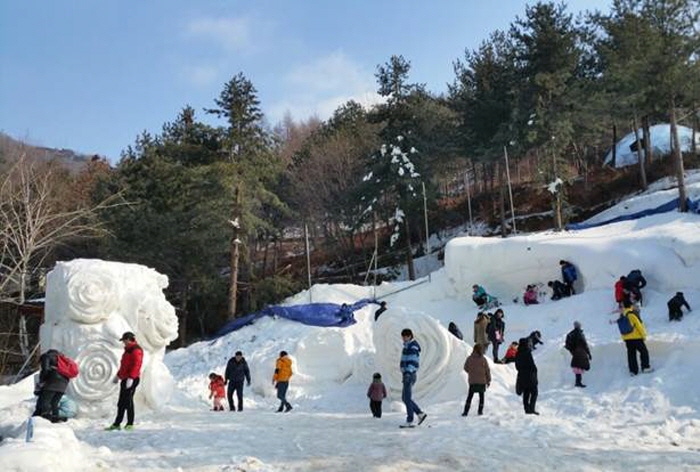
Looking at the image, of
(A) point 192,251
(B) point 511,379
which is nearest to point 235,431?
(B) point 511,379

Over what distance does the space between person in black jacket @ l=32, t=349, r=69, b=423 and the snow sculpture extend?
5.38ft

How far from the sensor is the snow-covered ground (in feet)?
24.3

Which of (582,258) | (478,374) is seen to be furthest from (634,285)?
(478,374)

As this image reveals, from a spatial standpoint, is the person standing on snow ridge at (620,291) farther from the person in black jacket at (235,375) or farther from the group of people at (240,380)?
the person in black jacket at (235,375)

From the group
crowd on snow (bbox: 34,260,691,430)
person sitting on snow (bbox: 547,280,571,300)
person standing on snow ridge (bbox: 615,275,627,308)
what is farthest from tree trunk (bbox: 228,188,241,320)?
person standing on snow ridge (bbox: 615,275,627,308)

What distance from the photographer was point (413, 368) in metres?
10.1

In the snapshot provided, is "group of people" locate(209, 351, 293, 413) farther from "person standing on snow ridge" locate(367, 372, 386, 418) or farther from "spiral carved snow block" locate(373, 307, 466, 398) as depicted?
"person standing on snow ridge" locate(367, 372, 386, 418)

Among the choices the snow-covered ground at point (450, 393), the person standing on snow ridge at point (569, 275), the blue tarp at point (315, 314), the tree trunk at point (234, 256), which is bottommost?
the snow-covered ground at point (450, 393)

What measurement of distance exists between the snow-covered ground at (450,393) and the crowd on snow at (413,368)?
0.37 meters

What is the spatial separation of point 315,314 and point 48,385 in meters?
13.0

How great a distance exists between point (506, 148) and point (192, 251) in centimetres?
1632

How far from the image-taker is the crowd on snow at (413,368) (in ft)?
32.4

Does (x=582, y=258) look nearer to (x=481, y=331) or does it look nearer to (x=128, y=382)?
(x=481, y=331)

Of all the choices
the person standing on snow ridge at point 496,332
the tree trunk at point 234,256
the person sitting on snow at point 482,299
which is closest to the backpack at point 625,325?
the person standing on snow ridge at point 496,332
